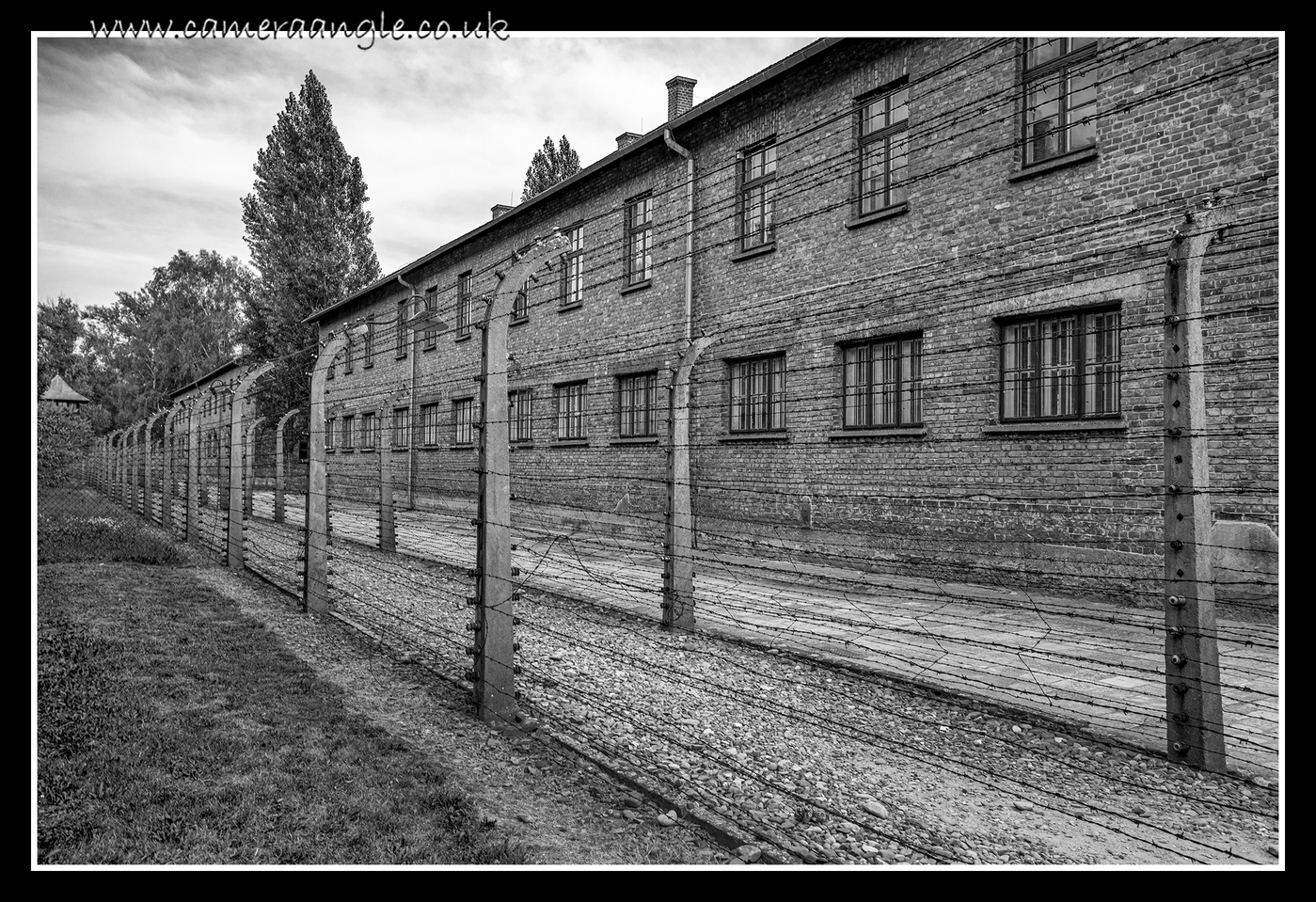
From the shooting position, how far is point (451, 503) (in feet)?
76.0

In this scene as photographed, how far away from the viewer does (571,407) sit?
18.9 m

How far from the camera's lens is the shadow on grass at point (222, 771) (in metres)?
3.37

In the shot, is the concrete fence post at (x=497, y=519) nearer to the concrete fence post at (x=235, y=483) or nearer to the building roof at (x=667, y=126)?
the concrete fence post at (x=235, y=483)

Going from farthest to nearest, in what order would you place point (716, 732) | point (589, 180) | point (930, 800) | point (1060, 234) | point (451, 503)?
1. point (451, 503)
2. point (589, 180)
3. point (1060, 234)
4. point (716, 732)
5. point (930, 800)

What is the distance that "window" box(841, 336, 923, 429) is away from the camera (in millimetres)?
11711

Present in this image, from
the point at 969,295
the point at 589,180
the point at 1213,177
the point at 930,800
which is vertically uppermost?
the point at 589,180

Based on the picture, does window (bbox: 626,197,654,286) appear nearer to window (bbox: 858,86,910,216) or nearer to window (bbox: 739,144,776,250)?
window (bbox: 739,144,776,250)

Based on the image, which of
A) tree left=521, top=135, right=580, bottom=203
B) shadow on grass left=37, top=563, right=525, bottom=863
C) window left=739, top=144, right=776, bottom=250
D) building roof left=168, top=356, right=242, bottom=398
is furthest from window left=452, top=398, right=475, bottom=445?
building roof left=168, top=356, right=242, bottom=398

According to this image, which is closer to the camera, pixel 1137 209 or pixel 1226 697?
pixel 1226 697

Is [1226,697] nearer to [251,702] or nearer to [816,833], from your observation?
[816,833]

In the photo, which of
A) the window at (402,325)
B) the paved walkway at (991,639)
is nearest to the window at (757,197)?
the paved walkway at (991,639)

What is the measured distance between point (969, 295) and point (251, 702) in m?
9.10

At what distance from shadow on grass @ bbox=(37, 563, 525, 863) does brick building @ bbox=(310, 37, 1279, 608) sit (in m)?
1.85

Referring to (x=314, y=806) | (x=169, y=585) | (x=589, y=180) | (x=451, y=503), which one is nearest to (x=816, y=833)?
(x=314, y=806)
